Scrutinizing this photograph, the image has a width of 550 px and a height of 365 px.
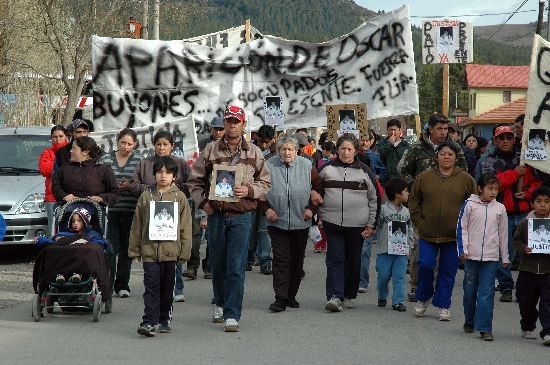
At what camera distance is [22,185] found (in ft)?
50.3

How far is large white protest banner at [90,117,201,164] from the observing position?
14070 millimetres

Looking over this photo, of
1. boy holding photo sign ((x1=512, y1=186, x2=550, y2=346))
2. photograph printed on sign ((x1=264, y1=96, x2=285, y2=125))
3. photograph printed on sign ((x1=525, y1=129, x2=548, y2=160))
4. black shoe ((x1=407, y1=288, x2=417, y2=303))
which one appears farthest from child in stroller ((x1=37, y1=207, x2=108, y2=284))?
photograph printed on sign ((x1=264, y1=96, x2=285, y2=125))

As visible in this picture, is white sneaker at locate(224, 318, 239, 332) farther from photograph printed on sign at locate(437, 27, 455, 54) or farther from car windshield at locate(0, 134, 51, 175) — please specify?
photograph printed on sign at locate(437, 27, 455, 54)

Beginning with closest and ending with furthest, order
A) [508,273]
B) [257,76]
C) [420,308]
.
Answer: [420,308]
[508,273]
[257,76]

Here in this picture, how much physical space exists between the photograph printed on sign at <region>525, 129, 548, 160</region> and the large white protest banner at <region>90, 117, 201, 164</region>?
4.70 metres

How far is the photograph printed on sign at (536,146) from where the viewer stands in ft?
36.3

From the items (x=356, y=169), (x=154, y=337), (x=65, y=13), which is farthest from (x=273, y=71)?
(x=65, y=13)

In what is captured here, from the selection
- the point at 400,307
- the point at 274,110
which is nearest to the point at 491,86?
the point at 274,110

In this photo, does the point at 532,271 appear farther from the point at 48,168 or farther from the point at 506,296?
the point at 48,168

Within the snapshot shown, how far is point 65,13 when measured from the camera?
32.0 meters

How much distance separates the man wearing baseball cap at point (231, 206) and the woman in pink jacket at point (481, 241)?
6.20 feet

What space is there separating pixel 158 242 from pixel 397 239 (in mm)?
2996

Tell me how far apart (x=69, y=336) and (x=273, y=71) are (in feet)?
20.9

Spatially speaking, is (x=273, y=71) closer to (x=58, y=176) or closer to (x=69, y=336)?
(x=58, y=176)
